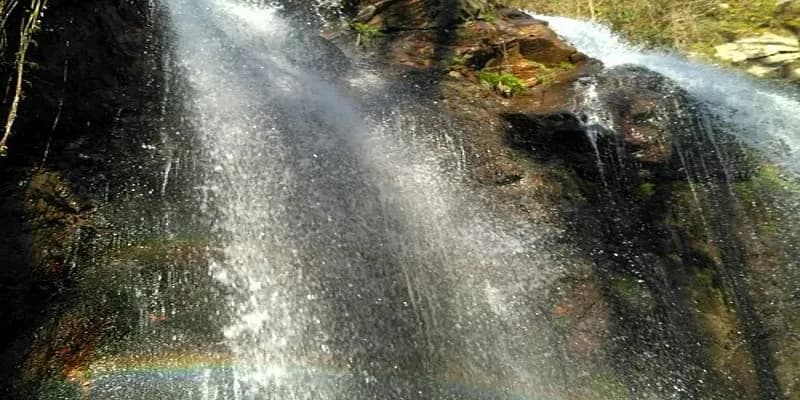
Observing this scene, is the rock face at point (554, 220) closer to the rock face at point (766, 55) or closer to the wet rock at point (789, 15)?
the rock face at point (766, 55)

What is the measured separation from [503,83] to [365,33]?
7.47 feet

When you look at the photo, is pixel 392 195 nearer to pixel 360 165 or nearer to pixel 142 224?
pixel 360 165

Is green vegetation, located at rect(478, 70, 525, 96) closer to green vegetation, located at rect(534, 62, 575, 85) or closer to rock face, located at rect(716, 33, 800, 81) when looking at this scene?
green vegetation, located at rect(534, 62, 575, 85)

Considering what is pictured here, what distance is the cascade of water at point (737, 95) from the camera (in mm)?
6758

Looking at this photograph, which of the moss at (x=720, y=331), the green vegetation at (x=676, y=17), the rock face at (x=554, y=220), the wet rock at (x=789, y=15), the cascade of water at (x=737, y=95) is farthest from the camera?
the green vegetation at (x=676, y=17)

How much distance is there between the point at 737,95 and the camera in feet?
25.2

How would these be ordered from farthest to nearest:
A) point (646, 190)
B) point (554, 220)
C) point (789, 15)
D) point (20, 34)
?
1. point (789, 15)
2. point (646, 190)
3. point (554, 220)
4. point (20, 34)

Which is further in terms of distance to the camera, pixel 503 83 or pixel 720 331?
pixel 503 83

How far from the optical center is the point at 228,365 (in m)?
4.23

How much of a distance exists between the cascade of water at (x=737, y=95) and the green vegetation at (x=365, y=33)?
357cm

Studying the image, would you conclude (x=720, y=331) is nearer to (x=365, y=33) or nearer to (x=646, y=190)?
(x=646, y=190)

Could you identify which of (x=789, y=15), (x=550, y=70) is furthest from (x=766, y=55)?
(x=550, y=70)

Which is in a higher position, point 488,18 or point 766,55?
point 488,18

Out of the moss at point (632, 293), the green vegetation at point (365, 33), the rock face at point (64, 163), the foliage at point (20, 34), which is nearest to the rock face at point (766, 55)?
the moss at point (632, 293)
